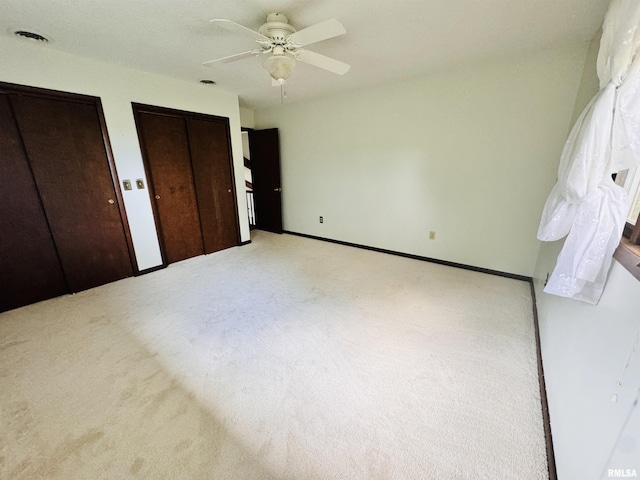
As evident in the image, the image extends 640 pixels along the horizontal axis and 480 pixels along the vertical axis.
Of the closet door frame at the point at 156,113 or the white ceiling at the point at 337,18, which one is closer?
the white ceiling at the point at 337,18

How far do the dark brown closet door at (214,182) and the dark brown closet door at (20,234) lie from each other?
1.56 meters

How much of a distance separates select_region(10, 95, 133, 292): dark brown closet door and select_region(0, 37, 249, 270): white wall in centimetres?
14

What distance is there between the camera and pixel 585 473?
2.90 feet

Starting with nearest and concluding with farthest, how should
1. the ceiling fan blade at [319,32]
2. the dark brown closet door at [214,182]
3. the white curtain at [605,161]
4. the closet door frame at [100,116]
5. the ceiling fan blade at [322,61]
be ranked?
1. the white curtain at [605,161]
2. the ceiling fan blade at [319,32]
3. the ceiling fan blade at [322,61]
4. the closet door frame at [100,116]
5. the dark brown closet door at [214,182]

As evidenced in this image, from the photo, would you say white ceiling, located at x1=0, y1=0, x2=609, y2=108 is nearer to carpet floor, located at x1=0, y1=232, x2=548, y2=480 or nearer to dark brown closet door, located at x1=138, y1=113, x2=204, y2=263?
dark brown closet door, located at x1=138, y1=113, x2=204, y2=263

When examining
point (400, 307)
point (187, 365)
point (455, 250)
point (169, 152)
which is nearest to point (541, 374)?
point (400, 307)

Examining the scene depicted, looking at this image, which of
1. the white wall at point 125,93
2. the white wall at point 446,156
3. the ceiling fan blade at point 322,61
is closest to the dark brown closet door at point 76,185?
the white wall at point 125,93

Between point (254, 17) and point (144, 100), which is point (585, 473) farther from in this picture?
point (144, 100)

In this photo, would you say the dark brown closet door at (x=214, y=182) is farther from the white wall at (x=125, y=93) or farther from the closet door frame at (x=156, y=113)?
the white wall at (x=125, y=93)

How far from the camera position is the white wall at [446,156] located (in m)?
2.53

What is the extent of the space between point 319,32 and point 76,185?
110 inches

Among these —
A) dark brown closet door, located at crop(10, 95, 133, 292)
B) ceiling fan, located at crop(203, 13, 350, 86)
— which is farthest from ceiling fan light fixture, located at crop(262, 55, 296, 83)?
dark brown closet door, located at crop(10, 95, 133, 292)

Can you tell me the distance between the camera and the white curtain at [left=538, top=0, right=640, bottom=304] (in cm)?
106

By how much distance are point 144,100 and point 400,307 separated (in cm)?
358
